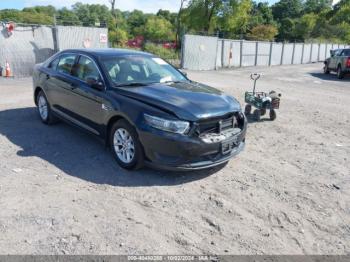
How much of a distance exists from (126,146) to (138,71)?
1387 millimetres

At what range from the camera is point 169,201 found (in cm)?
412

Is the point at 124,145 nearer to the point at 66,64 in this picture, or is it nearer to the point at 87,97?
the point at 87,97

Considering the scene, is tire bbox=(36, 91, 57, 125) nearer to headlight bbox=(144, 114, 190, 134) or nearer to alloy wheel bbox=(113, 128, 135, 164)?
alloy wheel bbox=(113, 128, 135, 164)

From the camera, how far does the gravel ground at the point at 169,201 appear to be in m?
3.34

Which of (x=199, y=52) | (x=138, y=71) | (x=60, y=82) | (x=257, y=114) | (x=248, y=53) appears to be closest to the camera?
(x=138, y=71)

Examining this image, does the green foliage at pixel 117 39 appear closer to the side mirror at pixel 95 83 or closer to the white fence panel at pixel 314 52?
the white fence panel at pixel 314 52

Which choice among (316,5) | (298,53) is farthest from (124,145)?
(316,5)

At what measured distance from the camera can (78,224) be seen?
3572 mm

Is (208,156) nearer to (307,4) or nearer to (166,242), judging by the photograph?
(166,242)

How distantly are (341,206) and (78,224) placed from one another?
3.00 metres

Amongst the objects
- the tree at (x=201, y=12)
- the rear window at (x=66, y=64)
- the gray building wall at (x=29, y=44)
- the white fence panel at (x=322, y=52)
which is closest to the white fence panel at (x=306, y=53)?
the white fence panel at (x=322, y=52)

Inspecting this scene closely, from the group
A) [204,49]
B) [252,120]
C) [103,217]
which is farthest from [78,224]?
[204,49]

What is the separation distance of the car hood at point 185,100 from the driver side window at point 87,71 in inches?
21.5

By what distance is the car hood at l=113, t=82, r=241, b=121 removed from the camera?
445 cm
